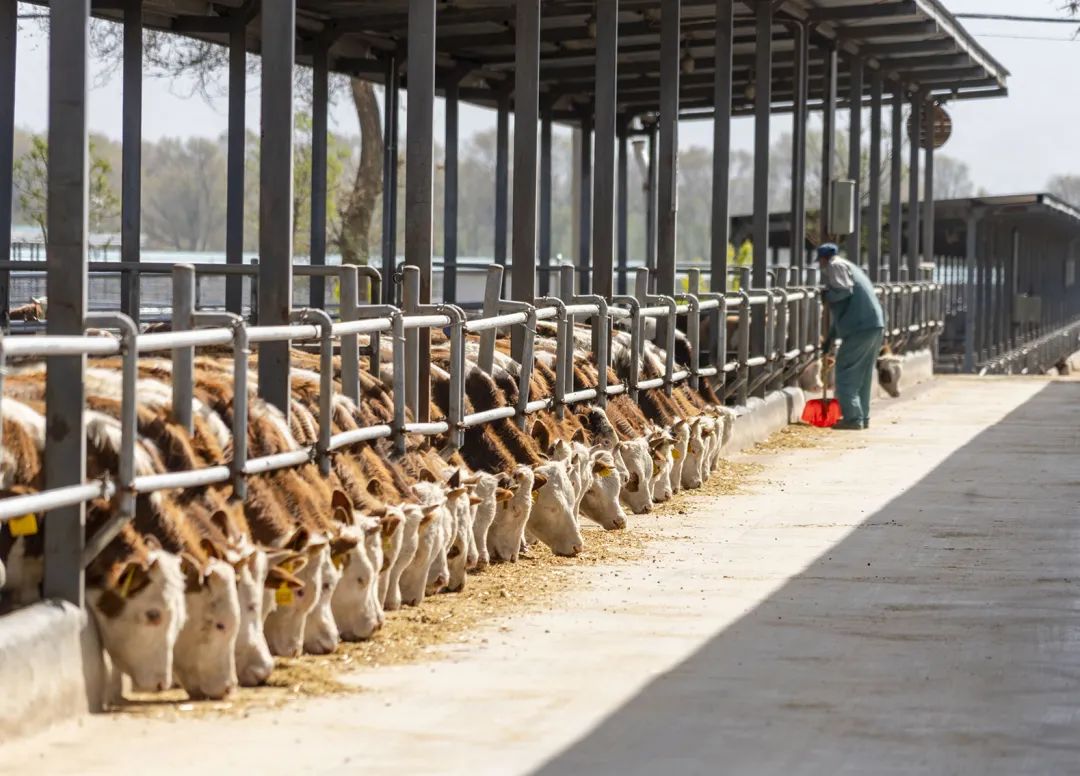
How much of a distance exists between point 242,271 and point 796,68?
9.54 metres

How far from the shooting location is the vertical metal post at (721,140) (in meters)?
18.0

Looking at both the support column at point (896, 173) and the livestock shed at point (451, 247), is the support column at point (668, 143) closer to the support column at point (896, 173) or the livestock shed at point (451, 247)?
the livestock shed at point (451, 247)

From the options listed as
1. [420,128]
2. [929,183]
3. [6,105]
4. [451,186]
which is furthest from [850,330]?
[929,183]

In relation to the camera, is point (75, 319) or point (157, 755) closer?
point (157, 755)

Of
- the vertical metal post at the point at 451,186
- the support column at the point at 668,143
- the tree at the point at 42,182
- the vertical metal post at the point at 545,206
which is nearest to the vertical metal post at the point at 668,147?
the support column at the point at 668,143

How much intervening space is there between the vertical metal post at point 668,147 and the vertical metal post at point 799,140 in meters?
4.30

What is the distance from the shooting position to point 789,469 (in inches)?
626

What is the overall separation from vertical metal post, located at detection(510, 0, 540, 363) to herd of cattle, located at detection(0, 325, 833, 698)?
1.12 m

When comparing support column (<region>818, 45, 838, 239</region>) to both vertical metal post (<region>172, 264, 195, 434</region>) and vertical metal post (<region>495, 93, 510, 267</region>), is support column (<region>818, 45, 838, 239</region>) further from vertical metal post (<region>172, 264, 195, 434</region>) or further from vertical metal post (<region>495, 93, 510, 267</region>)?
vertical metal post (<region>172, 264, 195, 434</region>)

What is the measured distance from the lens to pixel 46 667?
6.20 meters

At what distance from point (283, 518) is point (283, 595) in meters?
0.69

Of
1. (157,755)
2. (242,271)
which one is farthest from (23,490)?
(242,271)

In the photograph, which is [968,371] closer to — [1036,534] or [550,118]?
[550,118]

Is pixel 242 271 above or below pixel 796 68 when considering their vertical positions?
below
